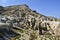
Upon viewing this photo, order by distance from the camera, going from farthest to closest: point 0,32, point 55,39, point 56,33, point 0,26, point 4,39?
point 0,26 → point 0,32 → point 4,39 → point 56,33 → point 55,39

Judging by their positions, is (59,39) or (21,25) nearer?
(59,39)

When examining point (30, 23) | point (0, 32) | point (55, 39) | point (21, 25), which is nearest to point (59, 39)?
point (55, 39)

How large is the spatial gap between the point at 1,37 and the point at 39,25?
27394 millimetres

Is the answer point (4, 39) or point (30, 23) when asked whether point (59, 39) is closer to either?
point (4, 39)

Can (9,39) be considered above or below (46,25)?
below

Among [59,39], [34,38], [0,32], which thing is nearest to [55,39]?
[59,39]

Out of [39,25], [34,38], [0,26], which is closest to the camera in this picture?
[34,38]

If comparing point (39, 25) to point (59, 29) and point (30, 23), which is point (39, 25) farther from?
point (59, 29)

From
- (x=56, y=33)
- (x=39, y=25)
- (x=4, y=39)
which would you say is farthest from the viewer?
(x=39, y=25)

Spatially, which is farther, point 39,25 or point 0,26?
point 39,25

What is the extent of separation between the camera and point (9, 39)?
69.8m

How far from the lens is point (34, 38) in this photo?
47000 mm

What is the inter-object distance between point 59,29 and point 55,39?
35.5 feet

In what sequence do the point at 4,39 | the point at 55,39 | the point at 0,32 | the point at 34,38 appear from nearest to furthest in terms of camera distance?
1. the point at 34,38
2. the point at 55,39
3. the point at 4,39
4. the point at 0,32
